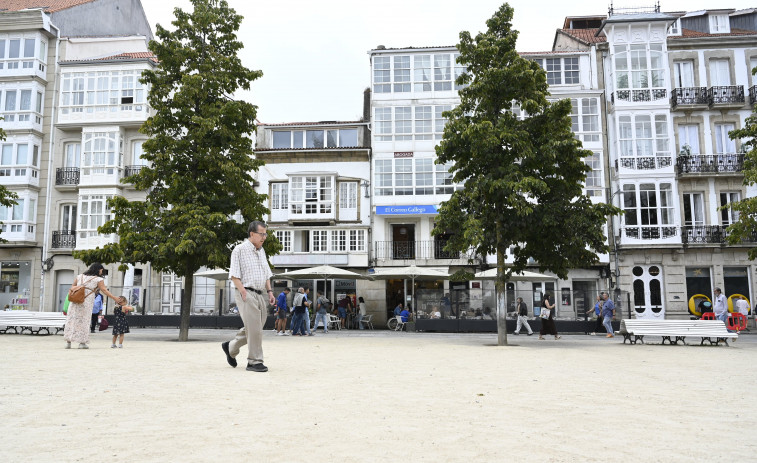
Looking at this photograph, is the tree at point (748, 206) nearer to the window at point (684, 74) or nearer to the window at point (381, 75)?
the window at point (684, 74)

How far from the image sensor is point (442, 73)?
34812 millimetres

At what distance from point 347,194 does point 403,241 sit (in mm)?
4371

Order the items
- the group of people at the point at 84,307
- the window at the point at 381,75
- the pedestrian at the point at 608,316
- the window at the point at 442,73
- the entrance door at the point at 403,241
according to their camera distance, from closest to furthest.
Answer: the group of people at the point at 84,307 → the pedestrian at the point at 608,316 → the entrance door at the point at 403,241 → the window at the point at 442,73 → the window at the point at 381,75

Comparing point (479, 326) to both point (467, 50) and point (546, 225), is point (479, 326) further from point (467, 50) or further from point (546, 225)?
point (467, 50)

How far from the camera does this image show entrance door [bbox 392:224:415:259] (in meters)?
33.9

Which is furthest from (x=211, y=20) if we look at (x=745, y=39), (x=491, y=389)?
(x=745, y=39)

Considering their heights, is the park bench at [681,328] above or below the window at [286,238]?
below

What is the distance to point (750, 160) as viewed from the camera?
18750mm

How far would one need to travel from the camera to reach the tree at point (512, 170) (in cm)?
1658

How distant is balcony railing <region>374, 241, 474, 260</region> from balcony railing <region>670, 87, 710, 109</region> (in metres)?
14.0

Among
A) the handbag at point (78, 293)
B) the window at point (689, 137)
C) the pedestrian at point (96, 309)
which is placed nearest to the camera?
the handbag at point (78, 293)

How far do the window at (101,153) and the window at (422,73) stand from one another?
697 inches

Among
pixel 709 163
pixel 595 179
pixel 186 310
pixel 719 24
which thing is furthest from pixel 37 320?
pixel 719 24

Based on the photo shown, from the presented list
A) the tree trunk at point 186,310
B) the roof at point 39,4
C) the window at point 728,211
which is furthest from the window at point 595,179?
the roof at point 39,4
